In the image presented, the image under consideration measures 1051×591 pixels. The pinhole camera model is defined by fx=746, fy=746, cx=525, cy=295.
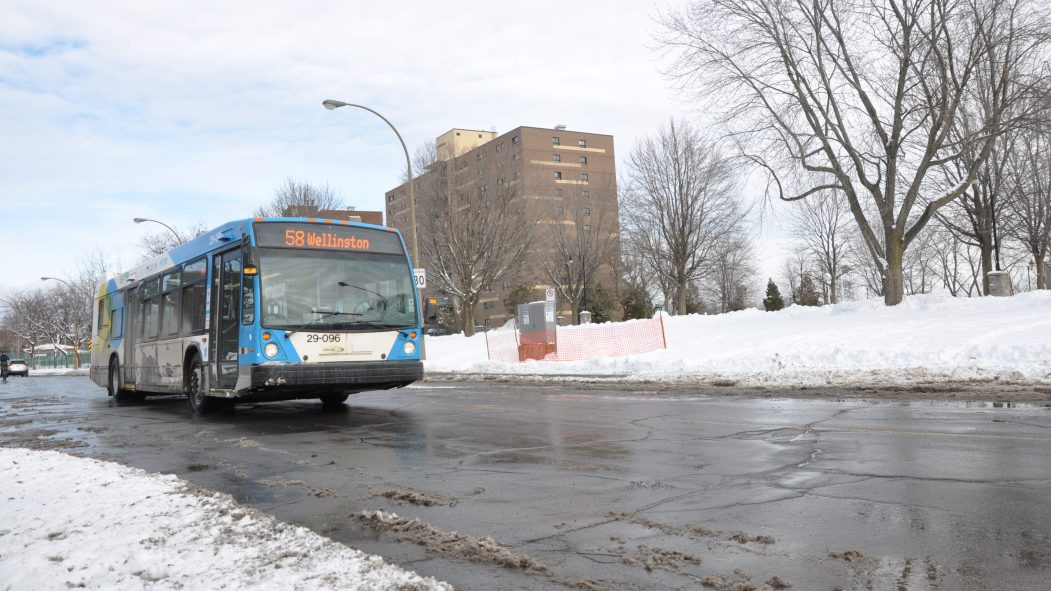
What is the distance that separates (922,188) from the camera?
3653 centimetres

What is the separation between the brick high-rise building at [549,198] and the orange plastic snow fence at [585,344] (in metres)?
14.7

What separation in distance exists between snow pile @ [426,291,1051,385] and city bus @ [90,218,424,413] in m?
7.63

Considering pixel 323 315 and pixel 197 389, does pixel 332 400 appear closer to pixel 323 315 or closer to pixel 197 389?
pixel 197 389

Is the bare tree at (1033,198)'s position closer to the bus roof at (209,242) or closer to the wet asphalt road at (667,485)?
the wet asphalt road at (667,485)

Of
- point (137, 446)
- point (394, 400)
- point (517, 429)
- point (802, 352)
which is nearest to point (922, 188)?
point (802, 352)

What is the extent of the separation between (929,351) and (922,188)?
2378 centimetres

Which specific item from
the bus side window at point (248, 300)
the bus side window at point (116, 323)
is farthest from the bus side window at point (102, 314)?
the bus side window at point (248, 300)

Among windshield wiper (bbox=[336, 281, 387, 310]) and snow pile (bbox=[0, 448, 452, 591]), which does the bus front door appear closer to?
windshield wiper (bbox=[336, 281, 387, 310])

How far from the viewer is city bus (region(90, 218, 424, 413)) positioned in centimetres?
1117

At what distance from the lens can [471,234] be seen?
4300 cm

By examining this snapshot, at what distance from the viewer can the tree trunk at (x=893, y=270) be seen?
25.7 metres

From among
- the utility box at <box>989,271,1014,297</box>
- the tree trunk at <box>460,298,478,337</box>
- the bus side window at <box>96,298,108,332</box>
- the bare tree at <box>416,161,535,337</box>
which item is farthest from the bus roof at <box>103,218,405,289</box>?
the tree trunk at <box>460,298,478,337</box>

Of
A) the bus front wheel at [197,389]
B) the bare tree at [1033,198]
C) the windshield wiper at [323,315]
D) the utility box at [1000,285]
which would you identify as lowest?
the bus front wheel at [197,389]

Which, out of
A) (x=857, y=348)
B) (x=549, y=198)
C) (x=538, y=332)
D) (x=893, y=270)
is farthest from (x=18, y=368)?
(x=857, y=348)
